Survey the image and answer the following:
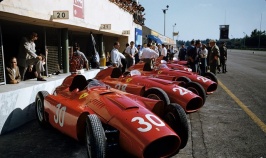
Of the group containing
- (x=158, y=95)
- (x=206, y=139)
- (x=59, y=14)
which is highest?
(x=59, y=14)

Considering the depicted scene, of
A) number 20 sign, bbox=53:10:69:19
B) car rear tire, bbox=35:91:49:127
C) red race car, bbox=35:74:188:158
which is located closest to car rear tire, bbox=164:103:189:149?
red race car, bbox=35:74:188:158

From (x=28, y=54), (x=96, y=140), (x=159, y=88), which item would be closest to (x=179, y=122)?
(x=96, y=140)

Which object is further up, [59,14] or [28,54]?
[59,14]

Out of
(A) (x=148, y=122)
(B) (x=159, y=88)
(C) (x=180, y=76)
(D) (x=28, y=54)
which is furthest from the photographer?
(C) (x=180, y=76)

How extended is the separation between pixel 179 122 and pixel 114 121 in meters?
0.95

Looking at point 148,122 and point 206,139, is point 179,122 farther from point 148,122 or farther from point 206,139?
point 206,139

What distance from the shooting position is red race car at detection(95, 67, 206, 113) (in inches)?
222

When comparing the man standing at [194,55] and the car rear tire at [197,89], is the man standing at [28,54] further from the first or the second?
the man standing at [194,55]

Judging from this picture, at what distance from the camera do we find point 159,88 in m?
5.68

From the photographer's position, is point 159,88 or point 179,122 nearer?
point 179,122

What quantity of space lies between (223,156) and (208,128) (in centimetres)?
128

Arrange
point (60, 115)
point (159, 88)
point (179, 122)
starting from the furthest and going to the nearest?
point (159, 88) < point (60, 115) < point (179, 122)

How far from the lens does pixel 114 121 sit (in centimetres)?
364

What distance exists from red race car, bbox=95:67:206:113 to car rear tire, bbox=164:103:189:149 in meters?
1.27
